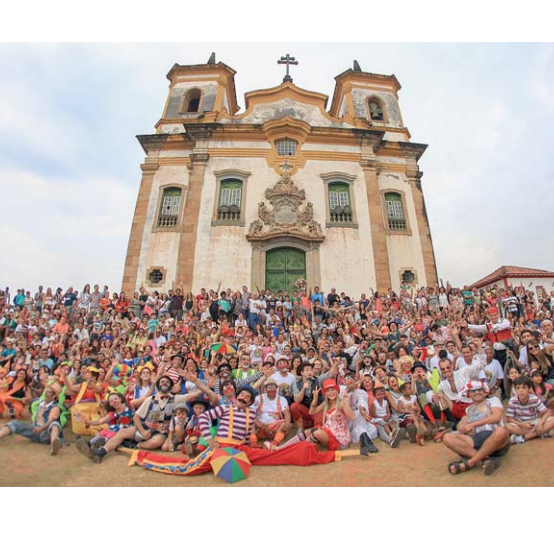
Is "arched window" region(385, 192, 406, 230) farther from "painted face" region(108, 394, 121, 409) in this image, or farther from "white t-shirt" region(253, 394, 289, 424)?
"painted face" region(108, 394, 121, 409)

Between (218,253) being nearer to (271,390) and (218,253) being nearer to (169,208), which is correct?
(169,208)

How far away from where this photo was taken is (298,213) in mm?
15859

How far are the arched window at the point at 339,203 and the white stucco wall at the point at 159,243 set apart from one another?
20.5 feet

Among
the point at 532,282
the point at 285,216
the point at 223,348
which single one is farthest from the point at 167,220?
the point at 532,282

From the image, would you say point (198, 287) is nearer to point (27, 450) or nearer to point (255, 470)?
point (27, 450)

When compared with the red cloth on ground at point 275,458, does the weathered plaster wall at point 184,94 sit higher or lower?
higher

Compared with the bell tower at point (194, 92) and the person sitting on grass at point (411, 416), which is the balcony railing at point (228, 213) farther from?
the person sitting on grass at point (411, 416)

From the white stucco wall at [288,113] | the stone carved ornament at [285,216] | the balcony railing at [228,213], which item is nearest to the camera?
the stone carved ornament at [285,216]

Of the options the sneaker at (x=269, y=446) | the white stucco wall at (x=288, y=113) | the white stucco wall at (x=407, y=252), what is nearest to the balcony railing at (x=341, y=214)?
the white stucco wall at (x=407, y=252)

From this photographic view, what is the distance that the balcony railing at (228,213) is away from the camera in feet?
52.0

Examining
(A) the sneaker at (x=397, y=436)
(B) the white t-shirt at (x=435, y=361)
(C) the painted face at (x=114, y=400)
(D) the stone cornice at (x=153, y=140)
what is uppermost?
(D) the stone cornice at (x=153, y=140)

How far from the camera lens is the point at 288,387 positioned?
247 inches

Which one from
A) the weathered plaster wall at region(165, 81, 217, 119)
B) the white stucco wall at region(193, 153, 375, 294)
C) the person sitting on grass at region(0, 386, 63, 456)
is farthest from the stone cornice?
the person sitting on grass at region(0, 386, 63, 456)

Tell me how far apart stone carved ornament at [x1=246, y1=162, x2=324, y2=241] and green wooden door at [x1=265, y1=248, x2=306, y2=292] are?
0.76 metres
